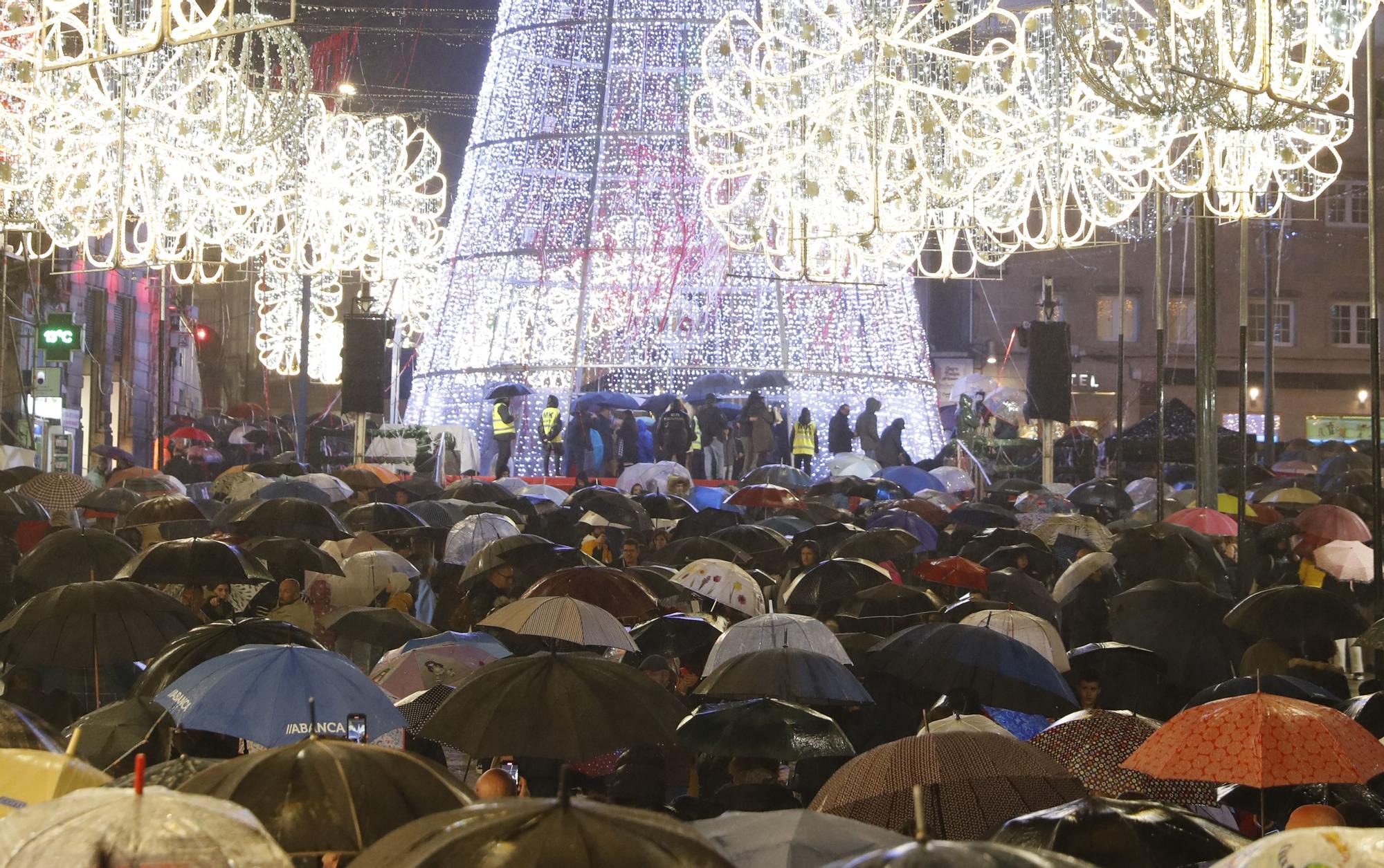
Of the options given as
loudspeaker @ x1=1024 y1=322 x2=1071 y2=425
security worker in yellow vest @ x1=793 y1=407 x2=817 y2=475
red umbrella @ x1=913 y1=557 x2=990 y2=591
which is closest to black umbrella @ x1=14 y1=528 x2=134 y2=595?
red umbrella @ x1=913 y1=557 x2=990 y2=591

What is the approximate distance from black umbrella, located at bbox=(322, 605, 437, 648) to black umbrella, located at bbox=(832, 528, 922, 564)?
4.18 meters

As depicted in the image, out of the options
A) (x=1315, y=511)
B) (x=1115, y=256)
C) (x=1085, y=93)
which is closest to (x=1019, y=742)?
(x=1315, y=511)

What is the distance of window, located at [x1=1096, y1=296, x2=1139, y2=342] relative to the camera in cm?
4791

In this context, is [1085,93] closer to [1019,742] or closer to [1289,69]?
[1289,69]

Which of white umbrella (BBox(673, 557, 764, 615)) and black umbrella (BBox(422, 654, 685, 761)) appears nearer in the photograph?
black umbrella (BBox(422, 654, 685, 761))

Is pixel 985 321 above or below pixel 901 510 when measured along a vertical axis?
above

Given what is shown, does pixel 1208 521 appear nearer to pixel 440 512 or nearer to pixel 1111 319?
pixel 440 512

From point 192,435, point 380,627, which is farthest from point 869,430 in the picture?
point 380,627

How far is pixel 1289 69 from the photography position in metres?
12.0

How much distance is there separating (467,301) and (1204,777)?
27.4m

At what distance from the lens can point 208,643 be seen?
8.80 meters

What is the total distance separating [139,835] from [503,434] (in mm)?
24156

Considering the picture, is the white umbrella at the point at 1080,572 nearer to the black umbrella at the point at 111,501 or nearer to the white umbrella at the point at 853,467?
the black umbrella at the point at 111,501

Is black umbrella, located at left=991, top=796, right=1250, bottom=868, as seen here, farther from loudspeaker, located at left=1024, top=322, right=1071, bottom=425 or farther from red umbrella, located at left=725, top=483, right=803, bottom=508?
loudspeaker, located at left=1024, top=322, right=1071, bottom=425
